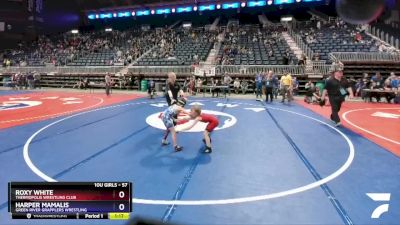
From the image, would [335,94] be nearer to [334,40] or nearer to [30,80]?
[334,40]

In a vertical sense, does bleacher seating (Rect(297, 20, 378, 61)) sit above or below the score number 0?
above

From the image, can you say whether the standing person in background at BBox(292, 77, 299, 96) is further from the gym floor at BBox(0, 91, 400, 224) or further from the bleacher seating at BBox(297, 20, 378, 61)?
the gym floor at BBox(0, 91, 400, 224)

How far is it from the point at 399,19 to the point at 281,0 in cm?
1194

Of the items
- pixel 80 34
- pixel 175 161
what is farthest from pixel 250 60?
pixel 80 34

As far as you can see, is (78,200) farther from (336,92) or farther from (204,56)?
(204,56)

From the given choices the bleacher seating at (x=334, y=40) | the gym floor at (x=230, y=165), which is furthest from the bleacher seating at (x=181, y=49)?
the gym floor at (x=230, y=165)
